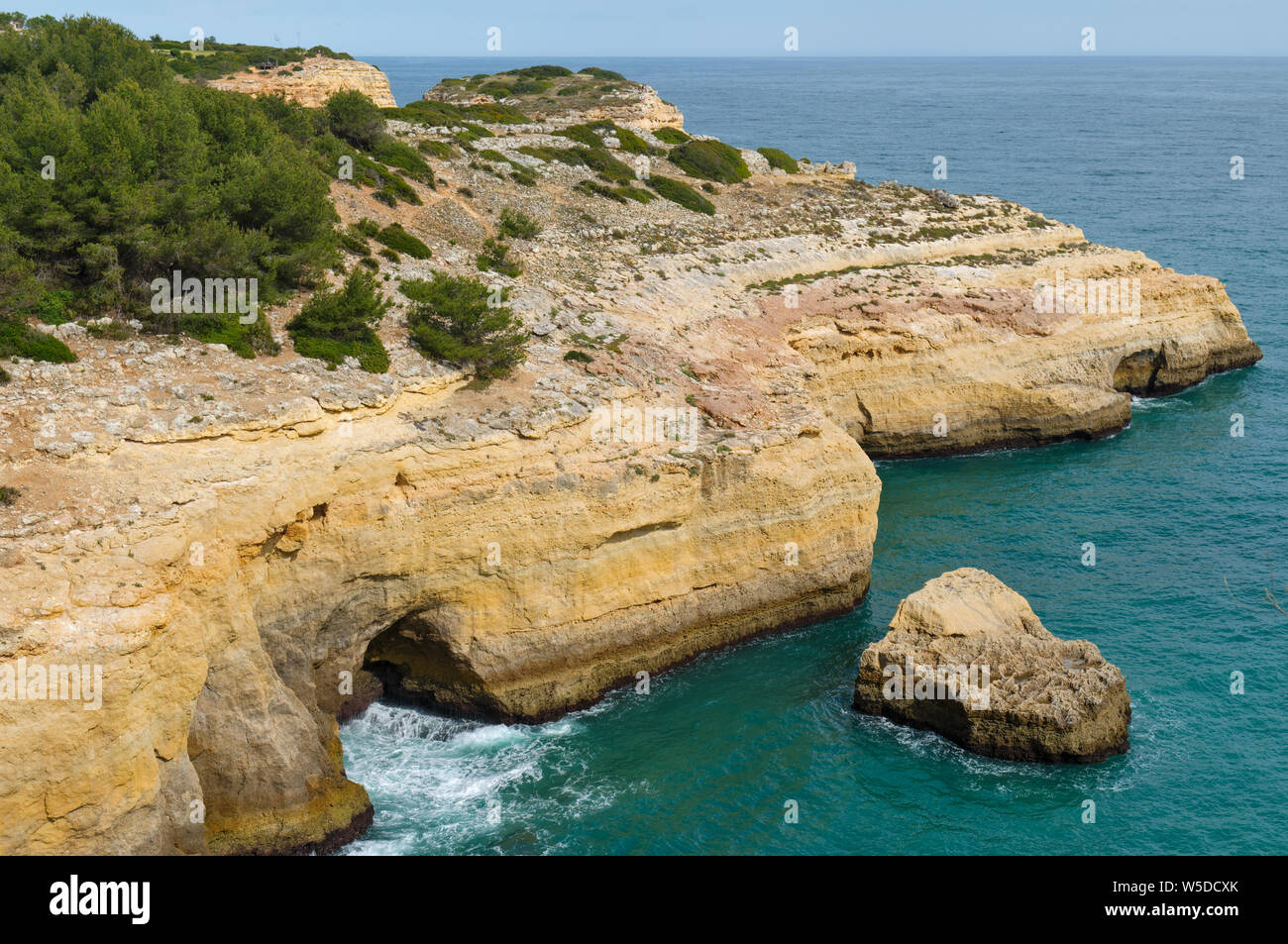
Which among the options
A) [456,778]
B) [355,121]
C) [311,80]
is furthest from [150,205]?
[311,80]

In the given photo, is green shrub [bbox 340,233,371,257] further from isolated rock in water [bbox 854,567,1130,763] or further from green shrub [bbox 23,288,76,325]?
isolated rock in water [bbox 854,567,1130,763]

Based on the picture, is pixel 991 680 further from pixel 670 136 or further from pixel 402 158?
pixel 670 136

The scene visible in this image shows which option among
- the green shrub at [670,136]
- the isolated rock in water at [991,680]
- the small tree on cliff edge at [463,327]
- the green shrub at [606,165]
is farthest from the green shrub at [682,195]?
the isolated rock in water at [991,680]

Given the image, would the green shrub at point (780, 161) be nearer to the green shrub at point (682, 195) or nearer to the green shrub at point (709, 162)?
the green shrub at point (709, 162)
